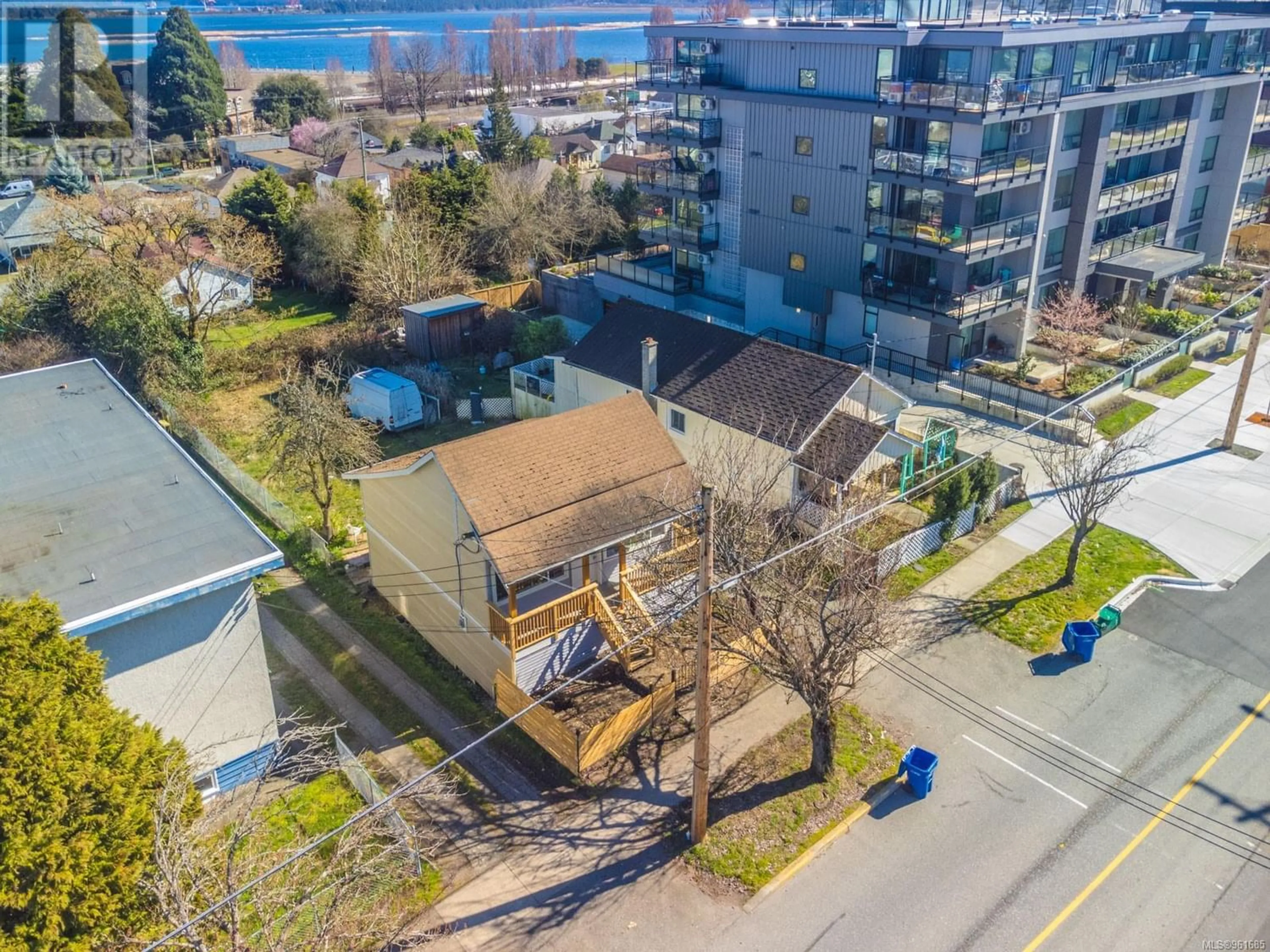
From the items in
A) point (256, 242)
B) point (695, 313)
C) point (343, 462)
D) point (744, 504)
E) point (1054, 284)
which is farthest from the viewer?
point (256, 242)

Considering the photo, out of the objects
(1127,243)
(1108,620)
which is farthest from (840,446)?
(1127,243)

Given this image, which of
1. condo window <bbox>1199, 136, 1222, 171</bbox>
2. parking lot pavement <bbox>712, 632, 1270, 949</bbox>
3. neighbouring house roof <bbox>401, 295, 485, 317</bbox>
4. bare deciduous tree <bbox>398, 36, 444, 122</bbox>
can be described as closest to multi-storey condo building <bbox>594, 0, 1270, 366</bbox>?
condo window <bbox>1199, 136, 1222, 171</bbox>

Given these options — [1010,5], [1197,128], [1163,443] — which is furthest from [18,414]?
[1197,128]

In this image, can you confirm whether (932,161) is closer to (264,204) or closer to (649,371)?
(649,371)

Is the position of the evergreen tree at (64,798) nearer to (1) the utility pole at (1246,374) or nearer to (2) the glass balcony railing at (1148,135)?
(1) the utility pole at (1246,374)

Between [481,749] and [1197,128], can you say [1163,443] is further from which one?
[481,749]

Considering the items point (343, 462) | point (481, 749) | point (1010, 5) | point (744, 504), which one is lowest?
point (481, 749)

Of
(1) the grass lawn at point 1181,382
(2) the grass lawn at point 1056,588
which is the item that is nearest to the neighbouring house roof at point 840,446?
(2) the grass lawn at point 1056,588

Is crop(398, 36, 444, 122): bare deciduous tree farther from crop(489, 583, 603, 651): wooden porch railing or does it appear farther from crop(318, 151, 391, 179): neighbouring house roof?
crop(489, 583, 603, 651): wooden porch railing
